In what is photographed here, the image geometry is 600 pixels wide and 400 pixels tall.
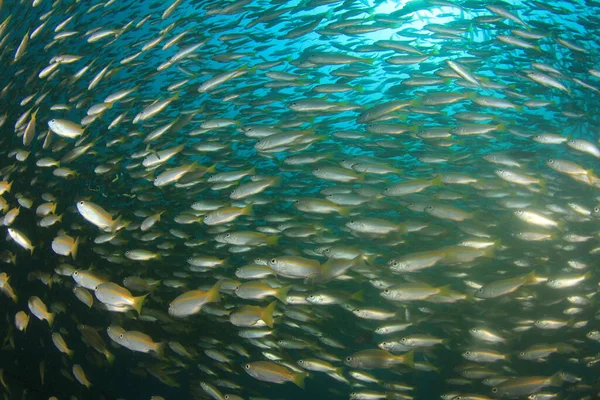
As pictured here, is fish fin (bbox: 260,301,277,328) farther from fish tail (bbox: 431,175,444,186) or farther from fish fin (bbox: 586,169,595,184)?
fish fin (bbox: 586,169,595,184)

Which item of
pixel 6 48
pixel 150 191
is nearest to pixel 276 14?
pixel 150 191

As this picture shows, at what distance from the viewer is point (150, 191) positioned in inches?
409

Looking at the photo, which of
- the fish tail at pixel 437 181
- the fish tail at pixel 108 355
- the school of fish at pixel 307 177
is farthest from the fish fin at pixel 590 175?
the fish tail at pixel 108 355

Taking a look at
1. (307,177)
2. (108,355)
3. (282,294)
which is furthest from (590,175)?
(108,355)

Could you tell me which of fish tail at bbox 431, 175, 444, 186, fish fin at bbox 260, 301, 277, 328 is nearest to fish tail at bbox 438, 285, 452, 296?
→ fish tail at bbox 431, 175, 444, 186

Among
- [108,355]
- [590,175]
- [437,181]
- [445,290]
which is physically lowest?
[445,290]

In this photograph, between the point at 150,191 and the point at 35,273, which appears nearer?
the point at 35,273

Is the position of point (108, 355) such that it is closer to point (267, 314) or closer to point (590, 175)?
point (267, 314)

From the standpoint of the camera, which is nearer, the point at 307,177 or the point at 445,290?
the point at 445,290

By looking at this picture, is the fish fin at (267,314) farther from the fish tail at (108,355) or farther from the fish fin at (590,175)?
the fish fin at (590,175)

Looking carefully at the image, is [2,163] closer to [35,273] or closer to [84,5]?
[35,273]

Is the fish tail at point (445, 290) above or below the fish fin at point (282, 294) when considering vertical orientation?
below

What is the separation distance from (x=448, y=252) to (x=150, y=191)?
28.1 feet

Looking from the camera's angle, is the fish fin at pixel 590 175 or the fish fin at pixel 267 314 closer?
the fish fin at pixel 267 314
